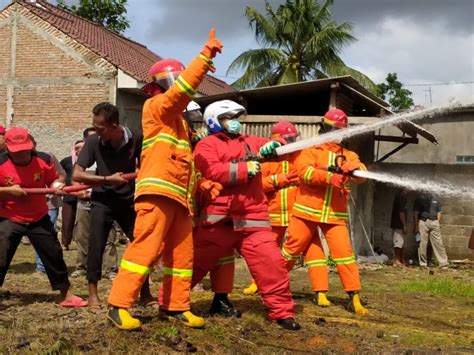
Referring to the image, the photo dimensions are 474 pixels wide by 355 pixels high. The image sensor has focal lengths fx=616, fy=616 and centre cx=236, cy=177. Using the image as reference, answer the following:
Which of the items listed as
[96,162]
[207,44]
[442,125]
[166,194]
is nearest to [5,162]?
[96,162]

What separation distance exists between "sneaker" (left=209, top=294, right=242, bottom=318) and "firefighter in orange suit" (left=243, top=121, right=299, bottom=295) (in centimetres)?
155

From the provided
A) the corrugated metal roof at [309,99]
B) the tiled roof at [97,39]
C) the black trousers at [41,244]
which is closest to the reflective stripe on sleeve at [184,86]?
the black trousers at [41,244]

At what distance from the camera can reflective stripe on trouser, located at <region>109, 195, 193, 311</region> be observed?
4.70m

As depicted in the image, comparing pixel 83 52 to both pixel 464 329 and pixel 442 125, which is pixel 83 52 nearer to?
pixel 442 125

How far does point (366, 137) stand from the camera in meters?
13.0

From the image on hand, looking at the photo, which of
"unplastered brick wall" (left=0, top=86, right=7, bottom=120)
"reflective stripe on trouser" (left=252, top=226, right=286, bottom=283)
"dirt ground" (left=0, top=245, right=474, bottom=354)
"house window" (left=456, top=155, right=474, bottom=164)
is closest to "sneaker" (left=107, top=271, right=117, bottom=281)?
"dirt ground" (left=0, top=245, right=474, bottom=354)

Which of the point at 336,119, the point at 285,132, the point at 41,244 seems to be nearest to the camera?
the point at 41,244

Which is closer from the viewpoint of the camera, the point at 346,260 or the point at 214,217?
the point at 214,217

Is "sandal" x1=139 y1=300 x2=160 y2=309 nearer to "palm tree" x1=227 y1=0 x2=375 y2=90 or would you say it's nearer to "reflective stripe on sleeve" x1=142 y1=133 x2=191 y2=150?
"reflective stripe on sleeve" x1=142 y1=133 x2=191 y2=150

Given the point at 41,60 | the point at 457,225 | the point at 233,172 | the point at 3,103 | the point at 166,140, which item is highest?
the point at 41,60

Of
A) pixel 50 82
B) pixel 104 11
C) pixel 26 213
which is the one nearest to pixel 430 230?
pixel 26 213

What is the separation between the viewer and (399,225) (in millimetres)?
13008

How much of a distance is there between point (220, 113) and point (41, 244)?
7.17ft

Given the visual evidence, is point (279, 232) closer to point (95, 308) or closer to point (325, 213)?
point (325, 213)
